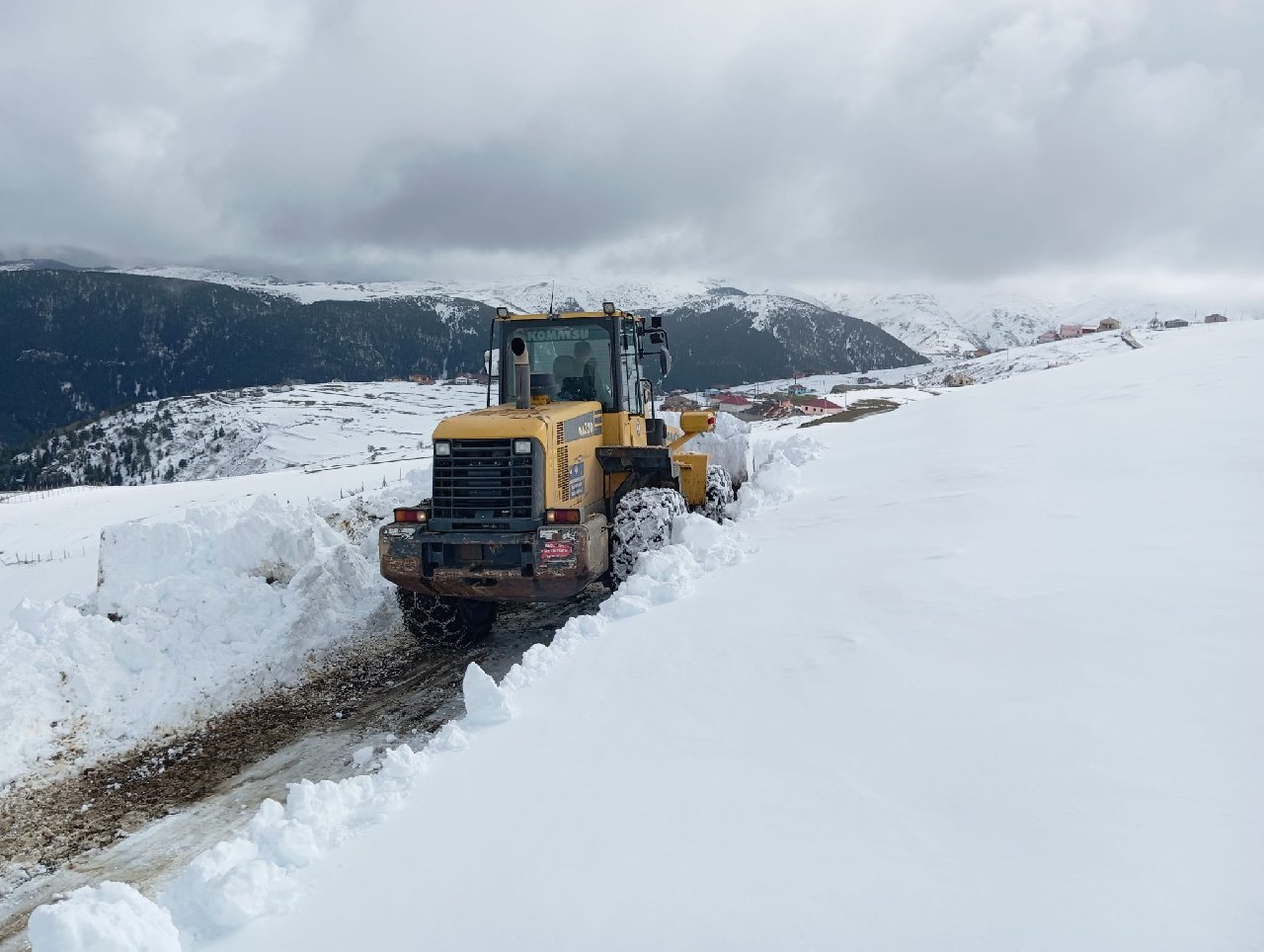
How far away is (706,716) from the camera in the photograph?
13.9 feet

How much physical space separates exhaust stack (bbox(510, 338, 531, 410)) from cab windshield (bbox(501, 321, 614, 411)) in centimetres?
81

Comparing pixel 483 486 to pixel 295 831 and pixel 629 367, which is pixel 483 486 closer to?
pixel 629 367

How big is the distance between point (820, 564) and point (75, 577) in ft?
38.4

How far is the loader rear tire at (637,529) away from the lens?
7.96 m

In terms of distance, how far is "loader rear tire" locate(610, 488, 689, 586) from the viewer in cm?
796

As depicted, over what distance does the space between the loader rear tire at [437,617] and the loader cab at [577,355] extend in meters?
2.34

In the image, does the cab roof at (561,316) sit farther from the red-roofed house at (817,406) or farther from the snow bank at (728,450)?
the red-roofed house at (817,406)

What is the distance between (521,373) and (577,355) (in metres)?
1.12

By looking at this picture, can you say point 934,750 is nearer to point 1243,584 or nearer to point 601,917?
point 601,917

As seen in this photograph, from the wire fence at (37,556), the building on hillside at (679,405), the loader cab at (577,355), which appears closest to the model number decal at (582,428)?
the loader cab at (577,355)

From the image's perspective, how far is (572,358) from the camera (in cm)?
900

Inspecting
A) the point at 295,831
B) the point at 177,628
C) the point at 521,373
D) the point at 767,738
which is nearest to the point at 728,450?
the point at 521,373

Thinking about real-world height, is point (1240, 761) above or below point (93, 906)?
above

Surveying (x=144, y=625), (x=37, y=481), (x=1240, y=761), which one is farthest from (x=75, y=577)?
(x=37, y=481)
